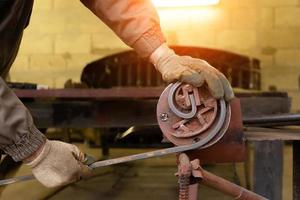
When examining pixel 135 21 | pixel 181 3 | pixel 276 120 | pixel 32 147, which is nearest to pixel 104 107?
pixel 135 21

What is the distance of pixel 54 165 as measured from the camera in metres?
0.96

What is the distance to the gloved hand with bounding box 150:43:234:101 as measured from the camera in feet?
3.22

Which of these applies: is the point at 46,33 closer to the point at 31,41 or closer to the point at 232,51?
the point at 31,41

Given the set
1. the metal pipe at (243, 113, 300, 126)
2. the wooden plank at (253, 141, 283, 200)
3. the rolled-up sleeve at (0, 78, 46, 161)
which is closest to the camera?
the rolled-up sleeve at (0, 78, 46, 161)

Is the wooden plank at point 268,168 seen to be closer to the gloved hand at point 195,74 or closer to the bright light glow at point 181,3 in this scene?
the gloved hand at point 195,74

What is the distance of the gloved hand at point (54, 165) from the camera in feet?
3.11

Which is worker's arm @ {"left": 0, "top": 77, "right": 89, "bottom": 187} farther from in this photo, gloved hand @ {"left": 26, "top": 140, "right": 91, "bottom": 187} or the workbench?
the workbench

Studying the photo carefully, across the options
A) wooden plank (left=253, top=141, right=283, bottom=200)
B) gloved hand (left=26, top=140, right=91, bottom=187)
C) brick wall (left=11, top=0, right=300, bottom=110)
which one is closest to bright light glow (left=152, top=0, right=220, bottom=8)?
brick wall (left=11, top=0, right=300, bottom=110)

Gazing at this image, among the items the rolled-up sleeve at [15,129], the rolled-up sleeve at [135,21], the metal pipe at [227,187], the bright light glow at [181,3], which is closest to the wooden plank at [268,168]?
the metal pipe at [227,187]

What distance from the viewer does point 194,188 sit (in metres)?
0.94

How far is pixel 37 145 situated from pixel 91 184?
1.84 metres

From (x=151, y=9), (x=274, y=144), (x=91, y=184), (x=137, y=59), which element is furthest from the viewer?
(x=137, y=59)

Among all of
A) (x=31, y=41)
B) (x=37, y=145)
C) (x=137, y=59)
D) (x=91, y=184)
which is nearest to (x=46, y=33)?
(x=31, y=41)

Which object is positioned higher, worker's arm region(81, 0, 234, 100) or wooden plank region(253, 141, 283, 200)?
worker's arm region(81, 0, 234, 100)
